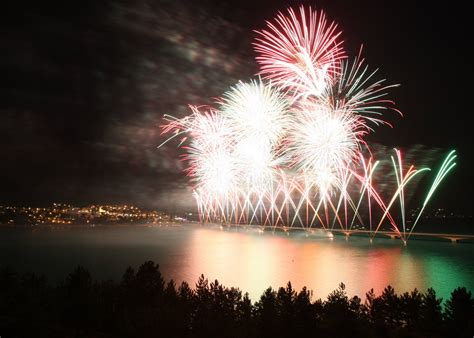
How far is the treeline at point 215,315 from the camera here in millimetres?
7504

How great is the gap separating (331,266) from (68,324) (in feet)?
78.8

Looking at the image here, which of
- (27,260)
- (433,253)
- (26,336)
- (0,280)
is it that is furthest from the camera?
(433,253)

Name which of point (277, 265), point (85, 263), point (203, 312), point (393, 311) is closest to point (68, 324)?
point (203, 312)

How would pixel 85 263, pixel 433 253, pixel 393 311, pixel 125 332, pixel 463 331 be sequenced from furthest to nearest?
pixel 433 253
pixel 85 263
pixel 393 311
pixel 125 332
pixel 463 331

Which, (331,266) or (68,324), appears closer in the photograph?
(68,324)

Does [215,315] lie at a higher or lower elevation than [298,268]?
higher

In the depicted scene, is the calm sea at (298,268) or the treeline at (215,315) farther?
the calm sea at (298,268)

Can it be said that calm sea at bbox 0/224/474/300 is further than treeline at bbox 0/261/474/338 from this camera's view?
Yes

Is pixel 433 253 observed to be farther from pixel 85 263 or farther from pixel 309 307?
pixel 309 307

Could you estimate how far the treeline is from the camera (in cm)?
750

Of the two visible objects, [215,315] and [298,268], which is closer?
[215,315]

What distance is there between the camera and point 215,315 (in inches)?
316

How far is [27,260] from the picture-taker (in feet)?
121

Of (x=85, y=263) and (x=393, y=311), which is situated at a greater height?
(x=393, y=311)
